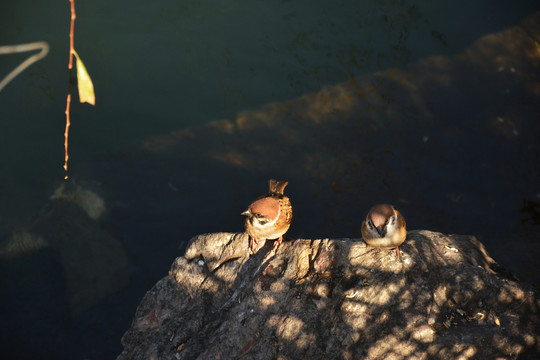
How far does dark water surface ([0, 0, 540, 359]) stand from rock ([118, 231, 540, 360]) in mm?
1965

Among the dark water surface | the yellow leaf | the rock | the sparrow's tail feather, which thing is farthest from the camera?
the dark water surface

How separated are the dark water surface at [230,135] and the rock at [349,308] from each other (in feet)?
6.45

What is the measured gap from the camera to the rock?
10.0 ft

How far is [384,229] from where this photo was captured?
3.41 metres

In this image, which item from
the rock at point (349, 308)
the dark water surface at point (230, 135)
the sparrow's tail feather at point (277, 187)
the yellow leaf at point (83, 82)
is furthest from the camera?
the dark water surface at point (230, 135)

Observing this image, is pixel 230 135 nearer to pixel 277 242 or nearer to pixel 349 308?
pixel 277 242

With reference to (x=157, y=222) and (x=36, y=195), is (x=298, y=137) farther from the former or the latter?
(x=36, y=195)

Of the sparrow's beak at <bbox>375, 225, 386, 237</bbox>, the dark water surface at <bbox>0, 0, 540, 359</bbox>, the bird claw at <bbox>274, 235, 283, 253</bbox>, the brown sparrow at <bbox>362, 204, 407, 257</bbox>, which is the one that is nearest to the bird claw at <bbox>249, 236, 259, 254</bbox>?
the bird claw at <bbox>274, 235, 283, 253</bbox>

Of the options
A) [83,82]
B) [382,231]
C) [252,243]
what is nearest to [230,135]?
[252,243]

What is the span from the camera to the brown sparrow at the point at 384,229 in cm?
342

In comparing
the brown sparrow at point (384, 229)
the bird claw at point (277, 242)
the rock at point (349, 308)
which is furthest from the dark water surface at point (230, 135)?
the brown sparrow at point (384, 229)

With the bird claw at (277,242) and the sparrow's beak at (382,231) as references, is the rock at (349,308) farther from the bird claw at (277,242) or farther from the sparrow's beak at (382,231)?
the sparrow's beak at (382,231)

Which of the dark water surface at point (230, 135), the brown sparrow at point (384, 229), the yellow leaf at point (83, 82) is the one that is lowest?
the dark water surface at point (230, 135)

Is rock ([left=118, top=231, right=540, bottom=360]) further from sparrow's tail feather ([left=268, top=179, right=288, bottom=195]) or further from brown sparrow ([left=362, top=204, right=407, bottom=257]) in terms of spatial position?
sparrow's tail feather ([left=268, top=179, right=288, bottom=195])
